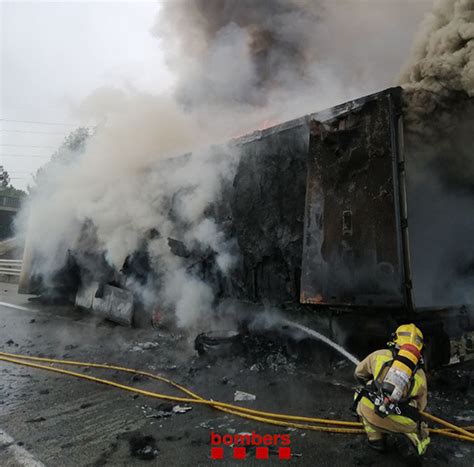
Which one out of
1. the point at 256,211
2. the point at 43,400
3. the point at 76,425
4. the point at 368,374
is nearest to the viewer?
the point at 368,374

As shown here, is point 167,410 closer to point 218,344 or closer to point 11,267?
point 218,344

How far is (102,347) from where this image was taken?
245 inches

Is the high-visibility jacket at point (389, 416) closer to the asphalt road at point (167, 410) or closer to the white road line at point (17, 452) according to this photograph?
the asphalt road at point (167, 410)

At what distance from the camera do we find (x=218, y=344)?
509 centimetres

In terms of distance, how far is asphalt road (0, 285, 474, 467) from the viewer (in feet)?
9.59

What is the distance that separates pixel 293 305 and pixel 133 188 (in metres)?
4.14

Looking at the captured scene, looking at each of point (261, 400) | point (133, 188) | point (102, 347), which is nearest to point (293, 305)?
point (261, 400)

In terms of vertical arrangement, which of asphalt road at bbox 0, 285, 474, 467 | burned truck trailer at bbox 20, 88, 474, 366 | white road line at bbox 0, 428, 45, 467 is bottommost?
white road line at bbox 0, 428, 45, 467

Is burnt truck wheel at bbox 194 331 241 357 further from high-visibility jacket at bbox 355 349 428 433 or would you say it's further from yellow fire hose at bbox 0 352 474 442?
high-visibility jacket at bbox 355 349 428 433

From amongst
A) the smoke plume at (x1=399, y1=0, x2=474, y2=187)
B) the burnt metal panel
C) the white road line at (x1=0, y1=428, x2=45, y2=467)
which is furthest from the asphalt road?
the smoke plume at (x1=399, y1=0, x2=474, y2=187)

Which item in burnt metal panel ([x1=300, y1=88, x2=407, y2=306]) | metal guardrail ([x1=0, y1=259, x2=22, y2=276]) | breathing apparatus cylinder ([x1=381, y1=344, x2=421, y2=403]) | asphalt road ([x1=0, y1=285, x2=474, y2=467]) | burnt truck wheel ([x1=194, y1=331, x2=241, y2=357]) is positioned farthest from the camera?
metal guardrail ([x1=0, y1=259, x2=22, y2=276])

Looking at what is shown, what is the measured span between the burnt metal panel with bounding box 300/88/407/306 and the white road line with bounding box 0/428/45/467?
2.75 m

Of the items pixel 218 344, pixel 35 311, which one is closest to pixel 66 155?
A: pixel 35 311

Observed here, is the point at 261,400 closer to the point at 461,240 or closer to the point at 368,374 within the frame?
the point at 368,374
